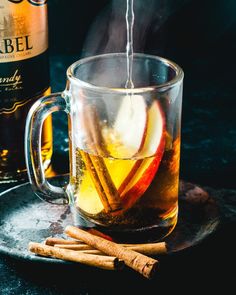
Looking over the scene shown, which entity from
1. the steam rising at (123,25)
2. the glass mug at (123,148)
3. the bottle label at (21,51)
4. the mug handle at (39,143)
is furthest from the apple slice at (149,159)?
the steam rising at (123,25)

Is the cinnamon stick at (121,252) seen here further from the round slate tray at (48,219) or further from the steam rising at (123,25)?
the steam rising at (123,25)

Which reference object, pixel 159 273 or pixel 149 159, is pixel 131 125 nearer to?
pixel 149 159

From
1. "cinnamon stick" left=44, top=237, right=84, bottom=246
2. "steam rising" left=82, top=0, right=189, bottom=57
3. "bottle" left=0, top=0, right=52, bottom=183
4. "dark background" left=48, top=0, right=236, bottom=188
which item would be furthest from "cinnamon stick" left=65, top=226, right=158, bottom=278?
"steam rising" left=82, top=0, right=189, bottom=57

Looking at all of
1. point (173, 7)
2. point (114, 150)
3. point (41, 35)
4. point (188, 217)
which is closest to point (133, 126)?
point (114, 150)

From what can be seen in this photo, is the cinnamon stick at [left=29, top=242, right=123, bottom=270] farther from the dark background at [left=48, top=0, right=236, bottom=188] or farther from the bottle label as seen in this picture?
the dark background at [left=48, top=0, right=236, bottom=188]

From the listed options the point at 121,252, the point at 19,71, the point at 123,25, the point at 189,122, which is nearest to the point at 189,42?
the point at 123,25

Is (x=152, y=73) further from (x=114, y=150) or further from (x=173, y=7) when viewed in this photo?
(x=173, y=7)
